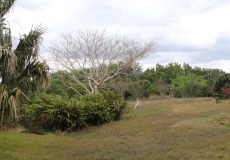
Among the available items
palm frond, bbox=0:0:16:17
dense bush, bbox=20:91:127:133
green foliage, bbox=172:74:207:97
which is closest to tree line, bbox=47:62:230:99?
green foliage, bbox=172:74:207:97

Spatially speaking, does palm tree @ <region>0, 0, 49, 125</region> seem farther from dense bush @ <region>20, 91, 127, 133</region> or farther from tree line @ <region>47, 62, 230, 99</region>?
tree line @ <region>47, 62, 230, 99</region>

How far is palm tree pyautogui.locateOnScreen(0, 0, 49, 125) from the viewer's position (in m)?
7.48

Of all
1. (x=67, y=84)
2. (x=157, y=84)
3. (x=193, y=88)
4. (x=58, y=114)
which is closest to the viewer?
(x=58, y=114)

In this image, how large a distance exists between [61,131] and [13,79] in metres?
8.23

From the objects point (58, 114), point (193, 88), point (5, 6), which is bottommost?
point (58, 114)

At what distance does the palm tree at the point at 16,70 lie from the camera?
295 inches

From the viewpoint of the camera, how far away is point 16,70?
8102 millimetres

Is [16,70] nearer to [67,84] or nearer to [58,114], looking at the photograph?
[58,114]

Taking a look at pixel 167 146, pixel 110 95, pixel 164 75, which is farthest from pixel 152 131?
pixel 164 75

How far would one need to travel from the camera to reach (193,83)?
128 feet

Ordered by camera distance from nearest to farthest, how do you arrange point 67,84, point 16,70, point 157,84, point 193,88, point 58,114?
point 16,70 → point 58,114 → point 67,84 → point 193,88 → point 157,84

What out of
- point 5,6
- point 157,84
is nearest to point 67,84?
point 157,84

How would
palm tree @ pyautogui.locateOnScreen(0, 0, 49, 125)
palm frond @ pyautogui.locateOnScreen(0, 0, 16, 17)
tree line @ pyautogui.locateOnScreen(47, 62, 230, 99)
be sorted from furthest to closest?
tree line @ pyautogui.locateOnScreen(47, 62, 230, 99) < palm frond @ pyautogui.locateOnScreen(0, 0, 16, 17) < palm tree @ pyautogui.locateOnScreen(0, 0, 49, 125)

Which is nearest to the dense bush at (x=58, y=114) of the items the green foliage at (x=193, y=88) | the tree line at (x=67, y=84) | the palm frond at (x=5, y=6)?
the tree line at (x=67, y=84)
